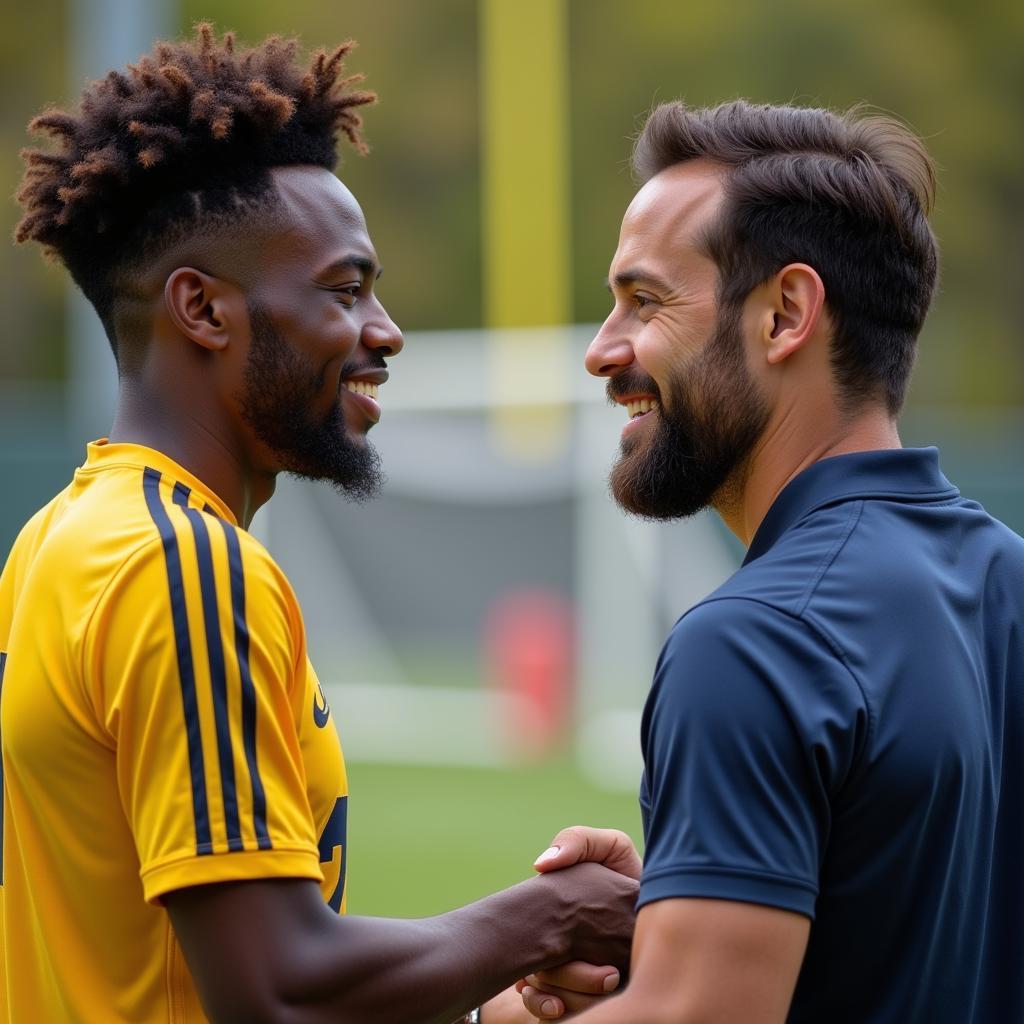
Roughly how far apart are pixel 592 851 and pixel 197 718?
3.03 feet

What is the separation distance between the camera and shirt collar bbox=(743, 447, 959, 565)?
99.5 inches

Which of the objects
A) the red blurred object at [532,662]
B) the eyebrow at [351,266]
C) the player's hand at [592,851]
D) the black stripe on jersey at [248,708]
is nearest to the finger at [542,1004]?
the player's hand at [592,851]

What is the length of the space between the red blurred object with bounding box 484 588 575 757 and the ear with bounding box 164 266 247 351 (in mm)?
10045

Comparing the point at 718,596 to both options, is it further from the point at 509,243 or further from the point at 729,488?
the point at 509,243

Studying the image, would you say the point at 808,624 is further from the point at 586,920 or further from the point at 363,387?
the point at 363,387

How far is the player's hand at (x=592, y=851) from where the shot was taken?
9.46ft

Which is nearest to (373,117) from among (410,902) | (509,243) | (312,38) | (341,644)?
(312,38)

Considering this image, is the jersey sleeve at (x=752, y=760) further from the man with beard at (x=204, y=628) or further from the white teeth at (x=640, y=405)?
the white teeth at (x=640, y=405)

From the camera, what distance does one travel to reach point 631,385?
2967 mm

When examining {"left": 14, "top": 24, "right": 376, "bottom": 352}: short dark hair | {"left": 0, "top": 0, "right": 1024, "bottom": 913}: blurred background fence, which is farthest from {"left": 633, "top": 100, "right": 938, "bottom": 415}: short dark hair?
{"left": 0, "top": 0, "right": 1024, "bottom": 913}: blurred background fence

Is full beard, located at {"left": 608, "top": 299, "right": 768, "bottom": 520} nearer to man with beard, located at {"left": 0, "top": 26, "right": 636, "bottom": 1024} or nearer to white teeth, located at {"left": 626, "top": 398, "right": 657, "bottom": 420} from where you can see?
white teeth, located at {"left": 626, "top": 398, "right": 657, "bottom": 420}

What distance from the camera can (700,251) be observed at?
2.81m

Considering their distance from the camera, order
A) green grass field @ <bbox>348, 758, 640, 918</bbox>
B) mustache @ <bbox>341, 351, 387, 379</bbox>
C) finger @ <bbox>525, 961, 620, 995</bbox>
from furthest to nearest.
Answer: green grass field @ <bbox>348, 758, 640, 918</bbox> → mustache @ <bbox>341, 351, 387, 379</bbox> → finger @ <bbox>525, 961, 620, 995</bbox>

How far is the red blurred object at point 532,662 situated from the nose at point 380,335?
32.0 feet
